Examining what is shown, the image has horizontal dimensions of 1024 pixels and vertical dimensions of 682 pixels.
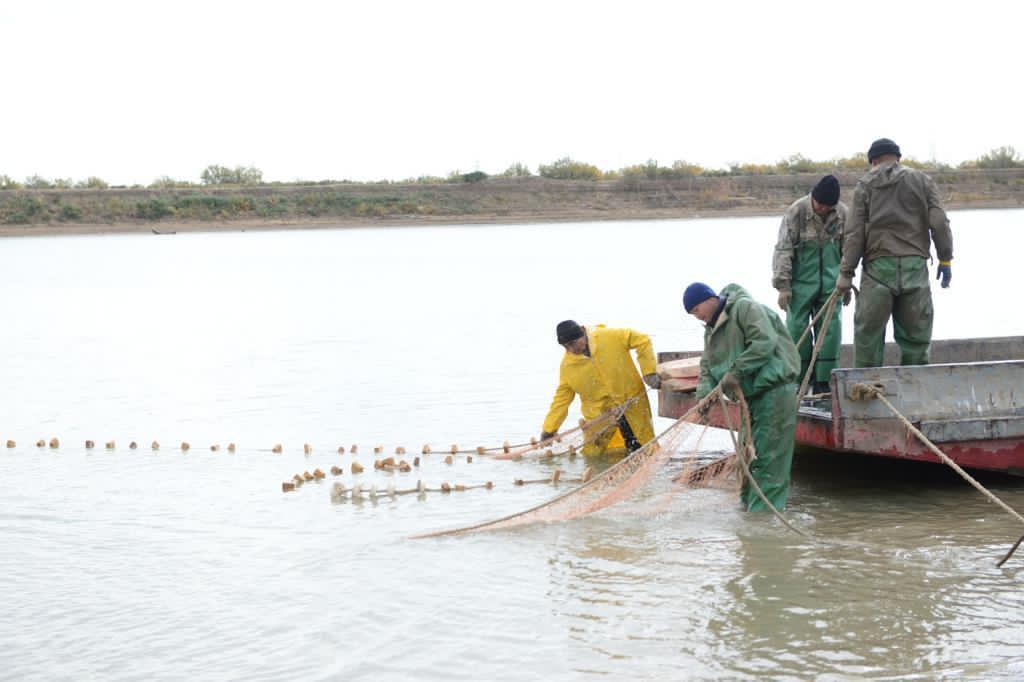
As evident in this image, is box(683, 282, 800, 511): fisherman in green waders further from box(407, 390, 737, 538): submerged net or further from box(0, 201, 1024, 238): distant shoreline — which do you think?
box(0, 201, 1024, 238): distant shoreline

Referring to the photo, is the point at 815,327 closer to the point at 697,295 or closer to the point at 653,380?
the point at 653,380

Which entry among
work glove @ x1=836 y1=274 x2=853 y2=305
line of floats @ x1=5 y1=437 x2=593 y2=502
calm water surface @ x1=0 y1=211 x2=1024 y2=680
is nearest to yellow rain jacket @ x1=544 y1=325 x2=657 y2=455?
line of floats @ x1=5 y1=437 x2=593 y2=502

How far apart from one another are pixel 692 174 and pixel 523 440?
53.0m

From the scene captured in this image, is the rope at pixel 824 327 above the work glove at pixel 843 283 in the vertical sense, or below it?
below

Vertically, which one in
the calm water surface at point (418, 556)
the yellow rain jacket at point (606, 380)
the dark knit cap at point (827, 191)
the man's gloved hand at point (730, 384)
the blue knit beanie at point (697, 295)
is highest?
the dark knit cap at point (827, 191)

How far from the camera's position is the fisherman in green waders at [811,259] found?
30.0 feet

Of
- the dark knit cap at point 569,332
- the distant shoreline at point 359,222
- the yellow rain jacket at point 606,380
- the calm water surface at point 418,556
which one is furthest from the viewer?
the distant shoreline at point 359,222

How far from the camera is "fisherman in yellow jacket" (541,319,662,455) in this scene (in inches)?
384

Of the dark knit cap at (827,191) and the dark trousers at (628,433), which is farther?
the dark trousers at (628,433)

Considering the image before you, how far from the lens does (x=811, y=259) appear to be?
30.2ft

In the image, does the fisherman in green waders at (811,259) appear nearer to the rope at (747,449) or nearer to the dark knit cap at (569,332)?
the dark knit cap at (569,332)

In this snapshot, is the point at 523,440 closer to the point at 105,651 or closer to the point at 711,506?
the point at 711,506

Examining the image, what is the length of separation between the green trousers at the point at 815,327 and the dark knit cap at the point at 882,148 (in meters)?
1.03

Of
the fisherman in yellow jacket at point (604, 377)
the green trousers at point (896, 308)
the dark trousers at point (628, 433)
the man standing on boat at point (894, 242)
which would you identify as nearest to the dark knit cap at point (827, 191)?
the man standing on boat at point (894, 242)
